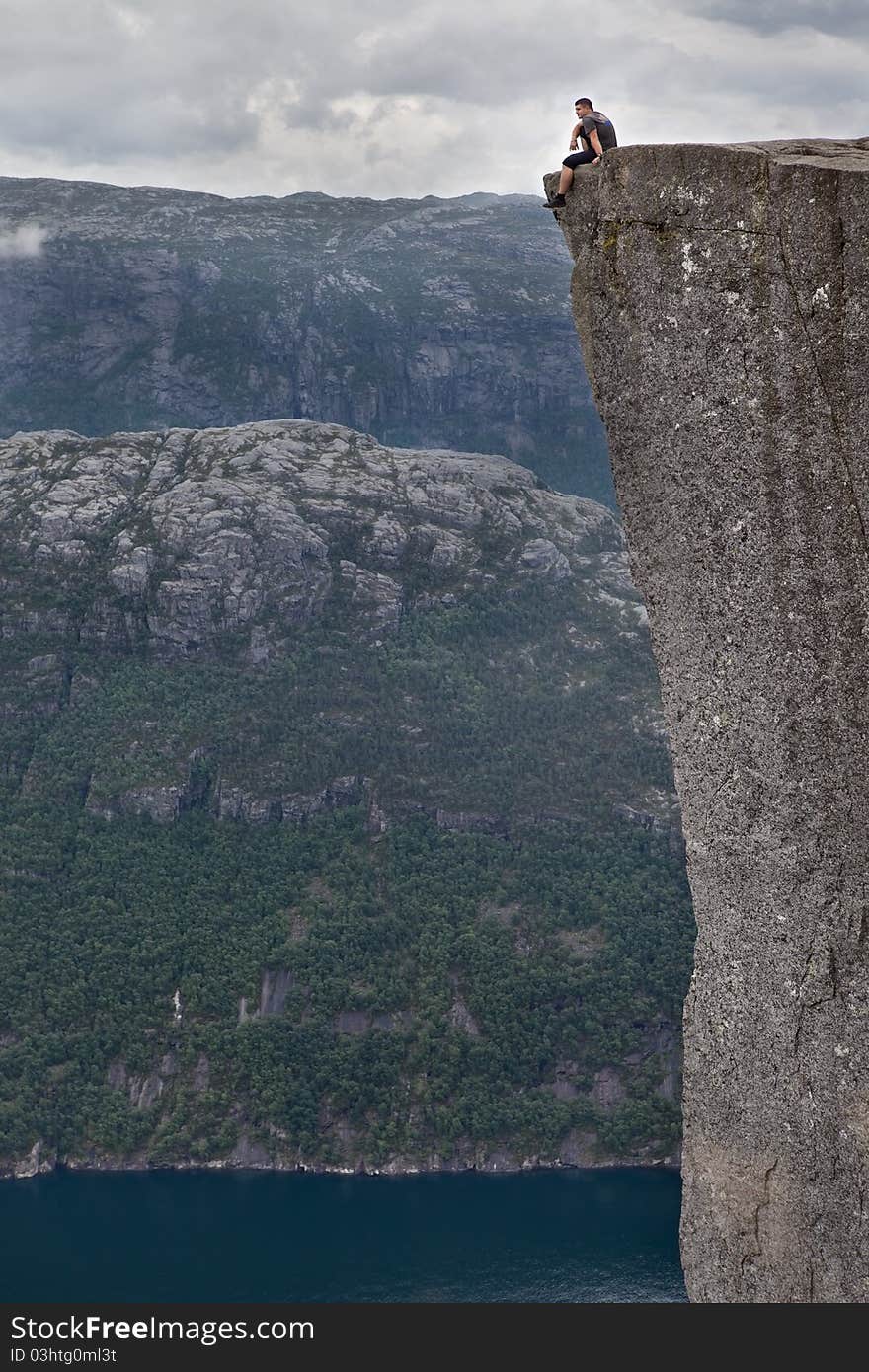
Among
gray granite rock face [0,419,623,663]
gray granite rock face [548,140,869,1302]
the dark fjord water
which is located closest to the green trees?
the dark fjord water

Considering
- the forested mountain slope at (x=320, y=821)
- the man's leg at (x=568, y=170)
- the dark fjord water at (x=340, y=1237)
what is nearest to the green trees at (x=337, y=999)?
the forested mountain slope at (x=320, y=821)

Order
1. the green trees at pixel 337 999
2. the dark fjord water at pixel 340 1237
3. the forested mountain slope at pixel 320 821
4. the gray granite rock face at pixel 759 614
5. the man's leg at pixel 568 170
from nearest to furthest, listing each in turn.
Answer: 1. the gray granite rock face at pixel 759 614
2. the man's leg at pixel 568 170
3. the dark fjord water at pixel 340 1237
4. the green trees at pixel 337 999
5. the forested mountain slope at pixel 320 821

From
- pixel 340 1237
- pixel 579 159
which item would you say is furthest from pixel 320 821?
pixel 579 159

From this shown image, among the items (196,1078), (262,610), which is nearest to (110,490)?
(262,610)

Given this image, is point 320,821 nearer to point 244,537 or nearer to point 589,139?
point 244,537

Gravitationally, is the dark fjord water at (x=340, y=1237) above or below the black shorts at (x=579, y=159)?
below

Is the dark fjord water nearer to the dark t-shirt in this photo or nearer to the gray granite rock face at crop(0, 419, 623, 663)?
the gray granite rock face at crop(0, 419, 623, 663)

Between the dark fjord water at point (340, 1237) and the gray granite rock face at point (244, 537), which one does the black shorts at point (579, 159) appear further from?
the gray granite rock face at point (244, 537)
